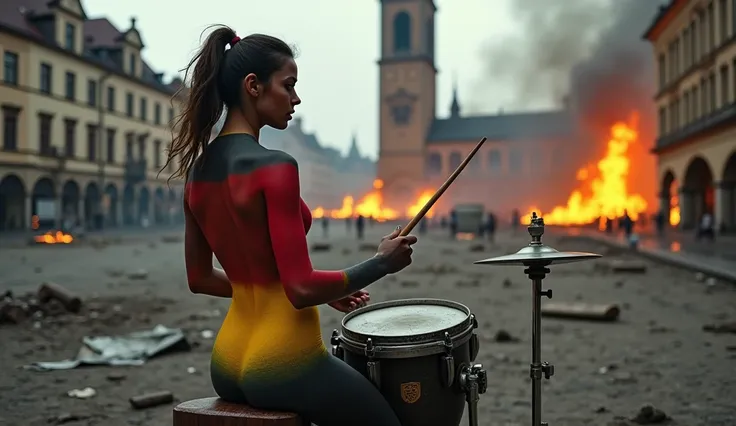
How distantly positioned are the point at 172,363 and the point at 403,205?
63.5 meters

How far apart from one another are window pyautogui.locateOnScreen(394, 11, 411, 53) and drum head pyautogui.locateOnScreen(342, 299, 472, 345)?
70191 mm

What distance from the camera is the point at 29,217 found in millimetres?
34656

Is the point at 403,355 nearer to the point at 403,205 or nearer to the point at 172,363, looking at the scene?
the point at 172,363

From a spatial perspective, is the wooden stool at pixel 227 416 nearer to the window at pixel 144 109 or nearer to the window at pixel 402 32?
the window at pixel 144 109

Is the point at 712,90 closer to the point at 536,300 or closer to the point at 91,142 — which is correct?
the point at 536,300

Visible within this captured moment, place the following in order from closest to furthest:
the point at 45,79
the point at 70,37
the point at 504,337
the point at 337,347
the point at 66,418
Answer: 1. the point at 337,347
2. the point at 66,418
3. the point at 504,337
4. the point at 45,79
5. the point at 70,37

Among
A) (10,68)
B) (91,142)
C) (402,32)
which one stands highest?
(402,32)

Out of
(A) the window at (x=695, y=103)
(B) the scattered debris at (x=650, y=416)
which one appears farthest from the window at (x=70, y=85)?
(B) the scattered debris at (x=650, y=416)

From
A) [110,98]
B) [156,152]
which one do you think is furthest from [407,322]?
[156,152]

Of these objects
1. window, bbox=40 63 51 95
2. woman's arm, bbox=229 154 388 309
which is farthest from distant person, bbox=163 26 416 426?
window, bbox=40 63 51 95

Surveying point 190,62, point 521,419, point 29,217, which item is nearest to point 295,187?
point 190,62

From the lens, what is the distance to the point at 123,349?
7.11 metres

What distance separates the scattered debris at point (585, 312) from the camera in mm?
9062

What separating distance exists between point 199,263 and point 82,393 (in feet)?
12.5
